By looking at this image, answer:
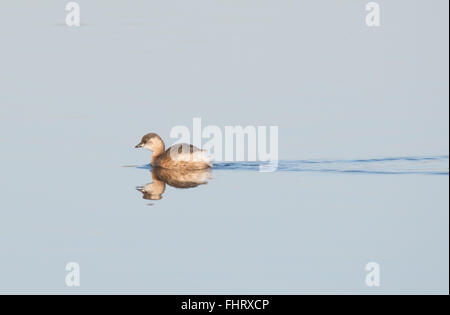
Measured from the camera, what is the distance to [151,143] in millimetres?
15930

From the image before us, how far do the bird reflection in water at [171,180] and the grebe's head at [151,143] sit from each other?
2.03ft

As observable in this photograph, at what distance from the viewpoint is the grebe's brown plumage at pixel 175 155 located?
48.9 ft

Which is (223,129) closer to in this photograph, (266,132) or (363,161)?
(266,132)

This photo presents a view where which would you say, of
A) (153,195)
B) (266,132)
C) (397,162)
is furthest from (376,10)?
(153,195)

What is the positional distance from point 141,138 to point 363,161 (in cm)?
426

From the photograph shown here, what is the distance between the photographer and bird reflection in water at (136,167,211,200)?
13.0 metres

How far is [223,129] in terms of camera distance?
16203 mm
